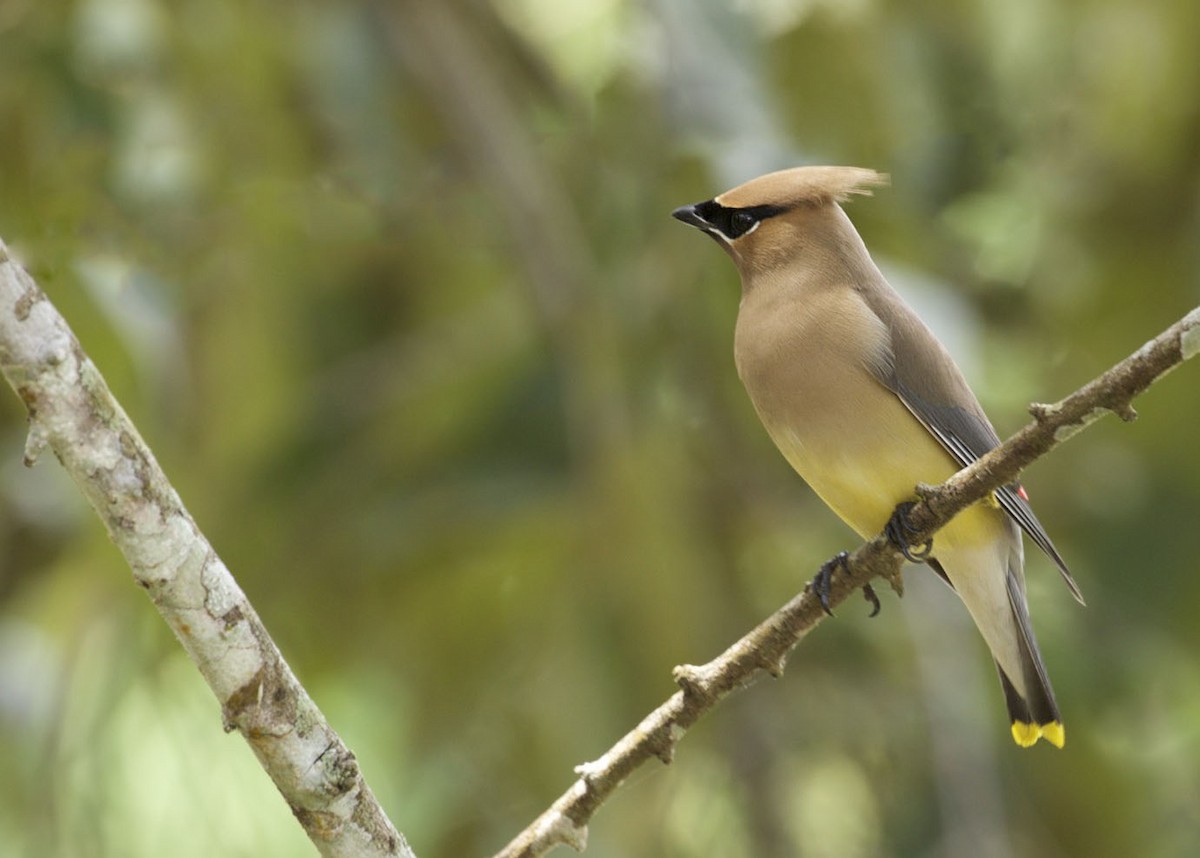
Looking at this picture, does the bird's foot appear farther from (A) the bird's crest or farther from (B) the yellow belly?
(A) the bird's crest

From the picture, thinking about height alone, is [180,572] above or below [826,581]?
above

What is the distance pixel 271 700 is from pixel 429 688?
360 centimetres

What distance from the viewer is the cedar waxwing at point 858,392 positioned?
10.9ft

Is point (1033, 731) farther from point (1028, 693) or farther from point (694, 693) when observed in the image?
point (694, 693)

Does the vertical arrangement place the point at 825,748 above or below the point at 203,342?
below

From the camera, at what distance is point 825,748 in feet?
20.3

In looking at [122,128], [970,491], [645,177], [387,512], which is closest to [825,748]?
[387,512]

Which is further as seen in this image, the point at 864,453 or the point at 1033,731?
the point at 1033,731

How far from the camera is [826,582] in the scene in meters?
2.71

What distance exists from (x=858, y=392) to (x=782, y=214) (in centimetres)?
40

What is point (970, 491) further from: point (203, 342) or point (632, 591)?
point (203, 342)

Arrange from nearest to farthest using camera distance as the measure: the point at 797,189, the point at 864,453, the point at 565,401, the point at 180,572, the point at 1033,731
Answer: the point at 180,572 → the point at 864,453 → the point at 797,189 → the point at 1033,731 → the point at 565,401

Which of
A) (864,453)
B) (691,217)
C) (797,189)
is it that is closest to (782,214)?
(797,189)

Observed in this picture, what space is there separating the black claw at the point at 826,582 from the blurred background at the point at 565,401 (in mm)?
1913
